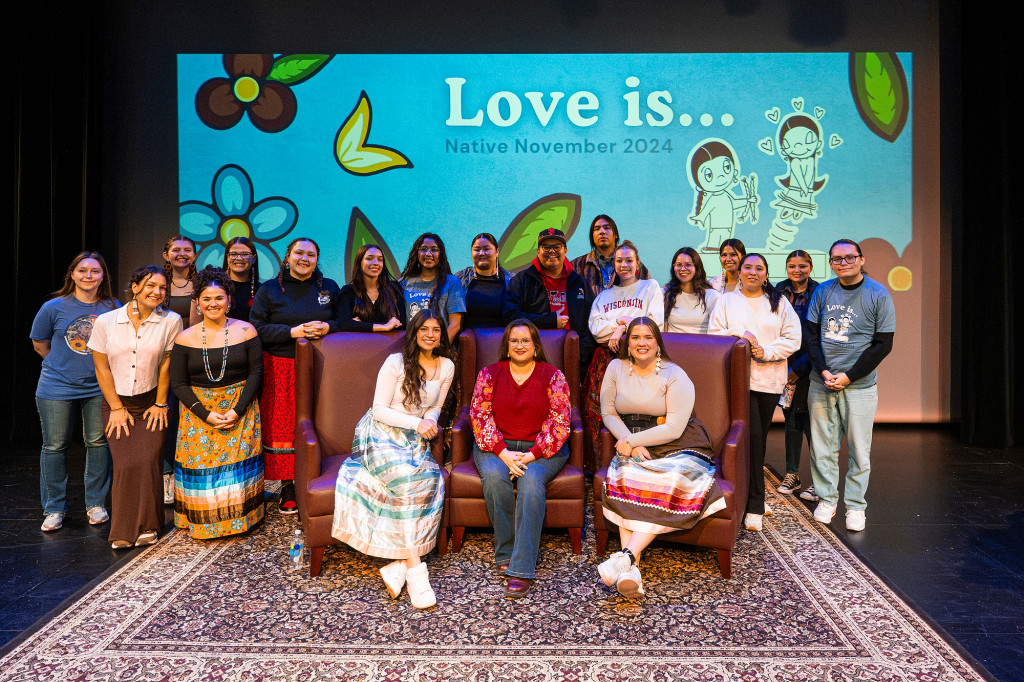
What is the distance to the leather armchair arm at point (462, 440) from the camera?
130 inches

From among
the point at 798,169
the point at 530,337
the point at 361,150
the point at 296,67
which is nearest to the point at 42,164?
the point at 296,67

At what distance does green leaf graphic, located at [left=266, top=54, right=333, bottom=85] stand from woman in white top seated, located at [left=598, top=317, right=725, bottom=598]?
4.23 metres

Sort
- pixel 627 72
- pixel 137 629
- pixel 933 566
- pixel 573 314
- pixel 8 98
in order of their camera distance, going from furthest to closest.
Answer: pixel 627 72 < pixel 8 98 < pixel 573 314 < pixel 933 566 < pixel 137 629

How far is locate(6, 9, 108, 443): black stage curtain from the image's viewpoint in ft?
17.6

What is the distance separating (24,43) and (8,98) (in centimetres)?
47

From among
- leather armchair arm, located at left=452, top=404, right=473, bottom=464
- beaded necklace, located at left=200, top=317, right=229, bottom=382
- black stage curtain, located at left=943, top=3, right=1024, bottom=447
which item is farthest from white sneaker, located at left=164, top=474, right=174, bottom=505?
black stage curtain, located at left=943, top=3, right=1024, bottom=447

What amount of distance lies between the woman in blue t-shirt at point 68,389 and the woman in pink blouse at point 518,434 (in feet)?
6.99

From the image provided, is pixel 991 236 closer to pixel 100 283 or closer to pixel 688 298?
pixel 688 298

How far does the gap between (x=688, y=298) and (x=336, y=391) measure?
2.11 metres

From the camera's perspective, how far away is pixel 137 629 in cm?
252

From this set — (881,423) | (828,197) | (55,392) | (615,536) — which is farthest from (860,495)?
(55,392)

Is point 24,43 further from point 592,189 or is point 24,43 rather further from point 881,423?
point 881,423

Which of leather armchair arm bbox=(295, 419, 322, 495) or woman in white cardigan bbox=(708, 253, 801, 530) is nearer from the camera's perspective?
leather armchair arm bbox=(295, 419, 322, 495)

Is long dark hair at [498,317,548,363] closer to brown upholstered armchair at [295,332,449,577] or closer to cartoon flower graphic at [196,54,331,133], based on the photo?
brown upholstered armchair at [295,332,449,577]
